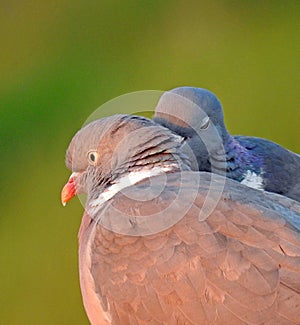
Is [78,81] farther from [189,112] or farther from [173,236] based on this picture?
[173,236]

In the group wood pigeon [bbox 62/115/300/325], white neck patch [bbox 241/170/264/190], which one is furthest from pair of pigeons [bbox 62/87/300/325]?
white neck patch [bbox 241/170/264/190]

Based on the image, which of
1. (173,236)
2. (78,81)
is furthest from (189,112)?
(78,81)

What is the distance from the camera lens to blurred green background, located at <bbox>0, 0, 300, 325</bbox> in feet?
16.1

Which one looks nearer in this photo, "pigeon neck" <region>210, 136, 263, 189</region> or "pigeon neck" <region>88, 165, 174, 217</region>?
"pigeon neck" <region>88, 165, 174, 217</region>

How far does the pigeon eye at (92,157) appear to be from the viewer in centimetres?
269

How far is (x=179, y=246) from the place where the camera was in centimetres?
217

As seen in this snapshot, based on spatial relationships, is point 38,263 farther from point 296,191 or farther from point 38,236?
point 296,191

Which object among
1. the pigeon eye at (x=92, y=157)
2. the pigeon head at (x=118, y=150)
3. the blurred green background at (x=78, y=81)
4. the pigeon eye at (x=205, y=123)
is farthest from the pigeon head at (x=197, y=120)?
the blurred green background at (x=78, y=81)

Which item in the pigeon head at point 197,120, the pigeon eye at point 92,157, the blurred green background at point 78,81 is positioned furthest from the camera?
the blurred green background at point 78,81

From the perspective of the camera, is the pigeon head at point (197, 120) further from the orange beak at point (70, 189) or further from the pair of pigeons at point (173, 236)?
the orange beak at point (70, 189)

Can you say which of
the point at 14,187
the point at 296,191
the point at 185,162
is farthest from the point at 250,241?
the point at 14,187

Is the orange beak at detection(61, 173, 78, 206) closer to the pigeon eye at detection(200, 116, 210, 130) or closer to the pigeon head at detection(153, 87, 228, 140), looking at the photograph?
the pigeon head at detection(153, 87, 228, 140)

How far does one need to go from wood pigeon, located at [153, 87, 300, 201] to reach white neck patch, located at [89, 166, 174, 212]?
0.88 ft

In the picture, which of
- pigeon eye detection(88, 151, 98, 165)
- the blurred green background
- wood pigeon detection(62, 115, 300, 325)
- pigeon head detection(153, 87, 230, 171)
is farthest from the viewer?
the blurred green background
